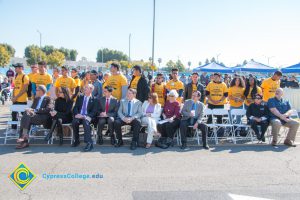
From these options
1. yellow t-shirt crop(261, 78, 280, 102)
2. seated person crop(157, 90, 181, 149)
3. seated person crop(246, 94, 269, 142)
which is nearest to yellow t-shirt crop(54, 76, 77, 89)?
seated person crop(157, 90, 181, 149)

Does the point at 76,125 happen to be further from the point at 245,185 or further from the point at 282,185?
the point at 282,185

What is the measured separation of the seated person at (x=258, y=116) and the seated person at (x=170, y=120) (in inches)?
77.7

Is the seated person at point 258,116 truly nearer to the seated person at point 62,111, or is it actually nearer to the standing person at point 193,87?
the standing person at point 193,87

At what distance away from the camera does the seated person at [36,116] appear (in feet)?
23.5

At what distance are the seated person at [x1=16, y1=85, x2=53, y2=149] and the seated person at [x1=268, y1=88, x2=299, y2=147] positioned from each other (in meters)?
5.71

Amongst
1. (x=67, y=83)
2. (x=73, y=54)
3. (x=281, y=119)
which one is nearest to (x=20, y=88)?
(x=67, y=83)

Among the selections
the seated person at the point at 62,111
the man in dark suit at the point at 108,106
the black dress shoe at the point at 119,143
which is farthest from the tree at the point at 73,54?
the black dress shoe at the point at 119,143

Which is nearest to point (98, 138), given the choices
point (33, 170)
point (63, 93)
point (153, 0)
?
point (63, 93)

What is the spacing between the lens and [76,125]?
7.44 meters

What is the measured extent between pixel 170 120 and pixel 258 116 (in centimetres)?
243

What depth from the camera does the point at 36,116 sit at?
7508 millimetres

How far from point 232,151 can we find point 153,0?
18923 mm

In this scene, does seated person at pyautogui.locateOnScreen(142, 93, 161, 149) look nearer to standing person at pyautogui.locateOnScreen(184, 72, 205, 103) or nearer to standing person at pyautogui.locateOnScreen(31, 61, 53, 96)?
standing person at pyautogui.locateOnScreen(184, 72, 205, 103)

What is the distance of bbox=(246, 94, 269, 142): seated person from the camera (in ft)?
26.5
